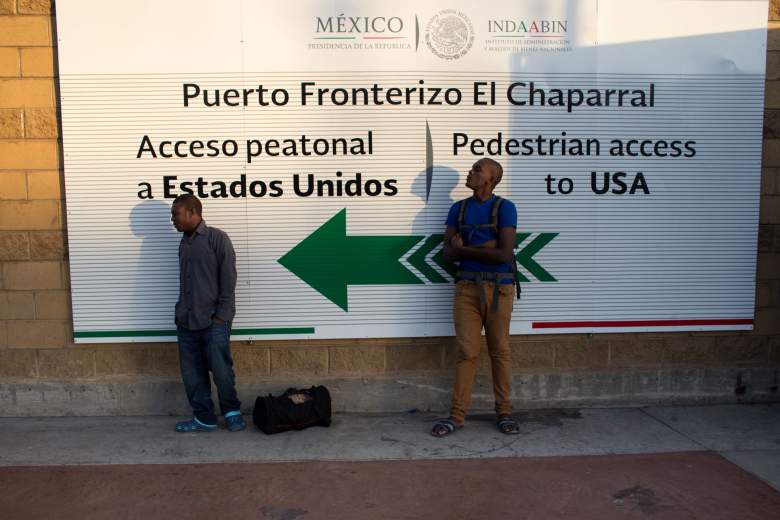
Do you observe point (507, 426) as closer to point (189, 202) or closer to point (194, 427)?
point (194, 427)

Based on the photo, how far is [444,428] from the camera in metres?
5.09

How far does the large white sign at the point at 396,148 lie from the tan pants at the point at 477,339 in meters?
0.48

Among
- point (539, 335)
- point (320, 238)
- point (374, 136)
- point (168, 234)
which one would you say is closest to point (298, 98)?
Result: point (374, 136)

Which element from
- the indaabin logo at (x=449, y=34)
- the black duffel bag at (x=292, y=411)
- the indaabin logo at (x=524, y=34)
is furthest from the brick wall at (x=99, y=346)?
the indaabin logo at (x=449, y=34)

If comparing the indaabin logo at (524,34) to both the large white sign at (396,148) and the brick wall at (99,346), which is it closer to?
the large white sign at (396,148)

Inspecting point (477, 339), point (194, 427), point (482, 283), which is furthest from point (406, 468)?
point (194, 427)

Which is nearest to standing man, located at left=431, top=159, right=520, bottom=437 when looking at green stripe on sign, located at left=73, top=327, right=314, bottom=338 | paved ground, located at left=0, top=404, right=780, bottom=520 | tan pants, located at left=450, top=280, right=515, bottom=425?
tan pants, located at left=450, top=280, right=515, bottom=425

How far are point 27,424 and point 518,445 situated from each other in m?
3.80

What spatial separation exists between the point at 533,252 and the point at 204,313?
2.63 m

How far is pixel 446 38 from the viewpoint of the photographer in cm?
544

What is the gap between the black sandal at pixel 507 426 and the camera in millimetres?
5125

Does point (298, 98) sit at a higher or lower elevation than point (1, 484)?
higher

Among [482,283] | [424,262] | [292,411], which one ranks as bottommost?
[292,411]

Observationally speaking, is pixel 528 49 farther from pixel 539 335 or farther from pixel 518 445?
pixel 518 445
